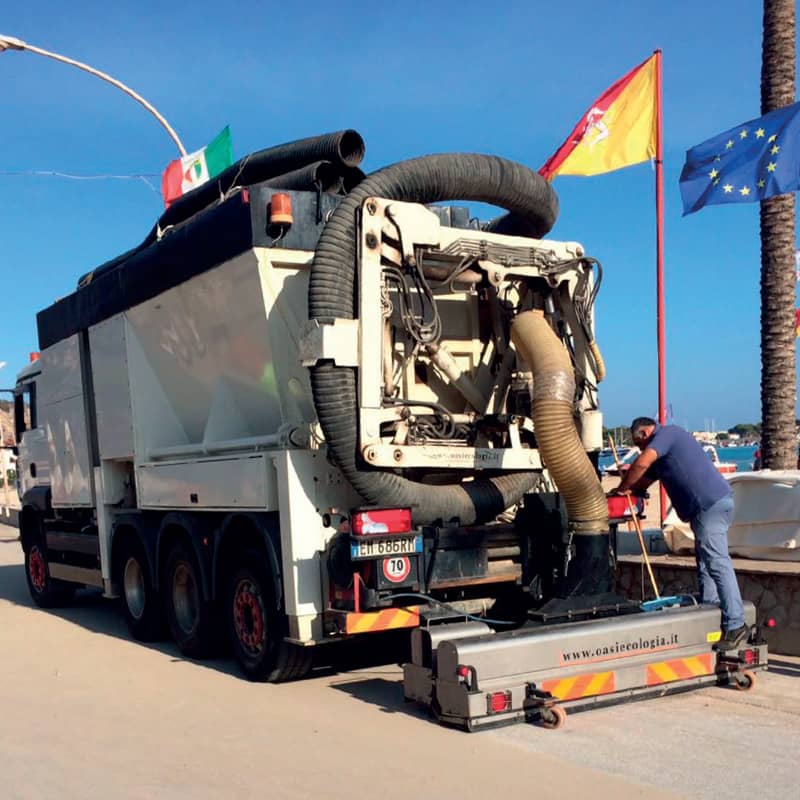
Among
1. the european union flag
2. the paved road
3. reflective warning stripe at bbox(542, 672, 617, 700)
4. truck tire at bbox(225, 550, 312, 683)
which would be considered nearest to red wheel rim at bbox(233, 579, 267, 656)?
truck tire at bbox(225, 550, 312, 683)

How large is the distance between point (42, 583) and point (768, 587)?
8.58 metres

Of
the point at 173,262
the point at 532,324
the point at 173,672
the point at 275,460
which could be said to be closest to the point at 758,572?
the point at 532,324

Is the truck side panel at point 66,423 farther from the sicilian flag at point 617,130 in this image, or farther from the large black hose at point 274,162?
the sicilian flag at point 617,130

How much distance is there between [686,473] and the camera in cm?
722

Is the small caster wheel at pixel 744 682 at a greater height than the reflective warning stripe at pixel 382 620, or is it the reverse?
the reflective warning stripe at pixel 382 620

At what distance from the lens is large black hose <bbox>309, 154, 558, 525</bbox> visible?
684 centimetres

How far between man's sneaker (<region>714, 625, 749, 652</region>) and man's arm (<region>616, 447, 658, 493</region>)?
47.0 inches

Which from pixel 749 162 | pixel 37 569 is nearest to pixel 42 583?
pixel 37 569

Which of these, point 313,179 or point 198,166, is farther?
point 198,166

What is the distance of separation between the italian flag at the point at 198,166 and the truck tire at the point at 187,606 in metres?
7.41

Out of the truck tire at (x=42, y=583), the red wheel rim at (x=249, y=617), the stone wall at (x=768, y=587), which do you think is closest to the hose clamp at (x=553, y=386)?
the stone wall at (x=768, y=587)

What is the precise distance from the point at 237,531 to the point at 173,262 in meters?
2.31

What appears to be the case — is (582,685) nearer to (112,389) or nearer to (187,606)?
(187,606)

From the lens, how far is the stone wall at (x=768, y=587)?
7.86 meters
